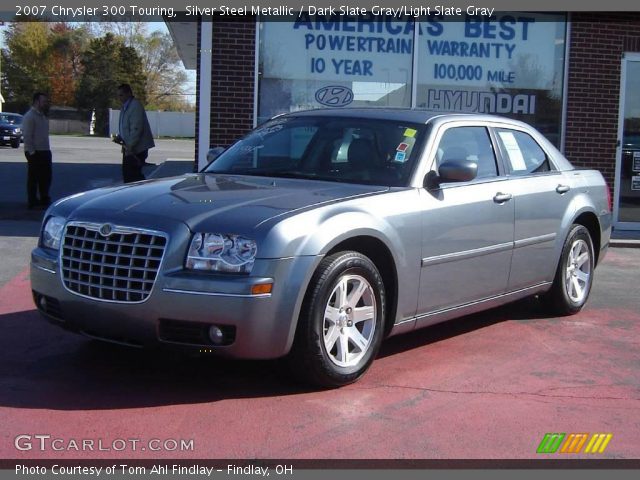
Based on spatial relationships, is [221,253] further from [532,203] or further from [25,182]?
[25,182]

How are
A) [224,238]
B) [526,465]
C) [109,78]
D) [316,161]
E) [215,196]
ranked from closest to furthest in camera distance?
[526,465] < [224,238] < [215,196] < [316,161] < [109,78]

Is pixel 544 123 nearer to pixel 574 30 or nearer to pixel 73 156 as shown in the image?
pixel 574 30

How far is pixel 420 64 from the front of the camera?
490 inches

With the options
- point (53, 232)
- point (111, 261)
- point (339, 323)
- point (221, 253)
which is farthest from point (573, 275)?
point (53, 232)

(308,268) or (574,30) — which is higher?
(574,30)

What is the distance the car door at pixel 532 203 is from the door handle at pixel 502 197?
10cm

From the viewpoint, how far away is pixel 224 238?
4.68 metres

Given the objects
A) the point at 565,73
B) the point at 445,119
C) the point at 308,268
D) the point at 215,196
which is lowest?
the point at 308,268

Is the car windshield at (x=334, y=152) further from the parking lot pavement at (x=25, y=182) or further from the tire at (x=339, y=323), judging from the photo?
the parking lot pavement at (x=25, y=182)

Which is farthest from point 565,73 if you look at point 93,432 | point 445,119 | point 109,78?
point 109,78

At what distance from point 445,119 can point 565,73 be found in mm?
7096

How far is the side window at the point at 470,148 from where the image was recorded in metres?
6.14

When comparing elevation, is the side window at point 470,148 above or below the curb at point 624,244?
above

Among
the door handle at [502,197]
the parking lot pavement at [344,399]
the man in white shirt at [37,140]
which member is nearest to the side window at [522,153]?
the door handle at [502,197]
